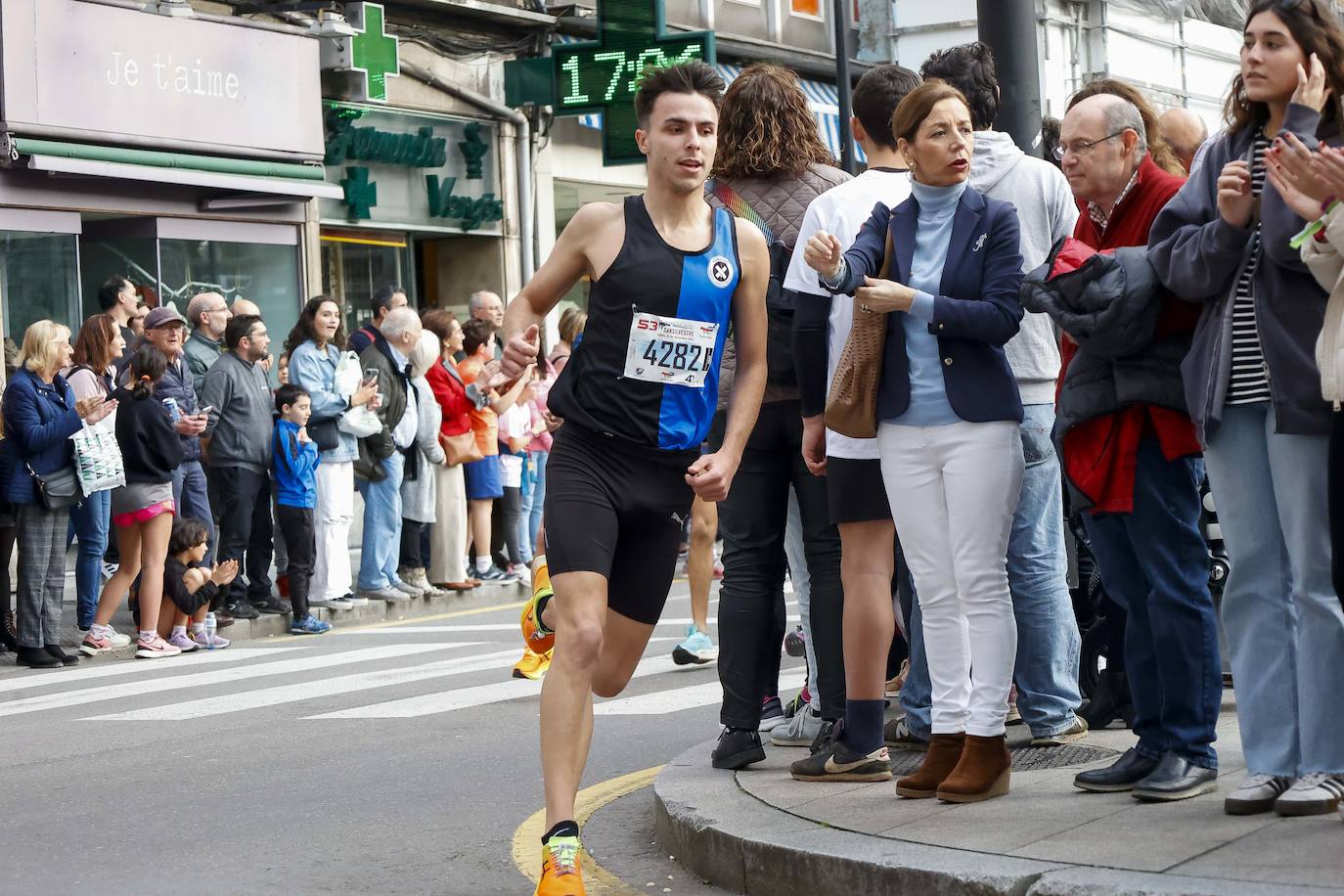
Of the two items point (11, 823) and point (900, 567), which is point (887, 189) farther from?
point (11, 823)

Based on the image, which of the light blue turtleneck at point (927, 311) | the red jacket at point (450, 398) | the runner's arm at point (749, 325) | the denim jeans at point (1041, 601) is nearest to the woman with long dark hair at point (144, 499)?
the red jacket at point (450, 398)

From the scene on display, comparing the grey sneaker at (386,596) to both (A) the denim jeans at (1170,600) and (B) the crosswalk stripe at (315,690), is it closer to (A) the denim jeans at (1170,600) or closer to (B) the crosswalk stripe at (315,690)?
(B) the crosswalk stripe at (315,690)

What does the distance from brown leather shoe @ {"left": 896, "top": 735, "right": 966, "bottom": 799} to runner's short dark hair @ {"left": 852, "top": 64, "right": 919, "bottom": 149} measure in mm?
1960

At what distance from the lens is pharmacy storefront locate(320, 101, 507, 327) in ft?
69.1

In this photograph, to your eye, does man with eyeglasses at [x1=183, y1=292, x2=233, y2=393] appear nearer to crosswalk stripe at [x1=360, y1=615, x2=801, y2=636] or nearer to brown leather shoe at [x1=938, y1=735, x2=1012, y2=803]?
crosswalk stripe at [x1=360, y1=615, x2=801, y2=636]

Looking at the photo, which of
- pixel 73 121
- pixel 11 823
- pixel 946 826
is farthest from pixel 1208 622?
pixel 73 121

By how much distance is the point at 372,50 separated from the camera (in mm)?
20234

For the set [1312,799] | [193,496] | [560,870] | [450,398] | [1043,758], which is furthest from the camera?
[450,398]

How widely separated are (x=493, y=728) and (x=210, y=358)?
620 cm

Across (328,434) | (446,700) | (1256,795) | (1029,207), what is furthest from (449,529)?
(1256,795)

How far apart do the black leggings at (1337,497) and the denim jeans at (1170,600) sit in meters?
0.75

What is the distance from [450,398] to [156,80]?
4927mm

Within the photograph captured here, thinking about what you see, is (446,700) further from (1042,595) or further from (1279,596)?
(1279,596)

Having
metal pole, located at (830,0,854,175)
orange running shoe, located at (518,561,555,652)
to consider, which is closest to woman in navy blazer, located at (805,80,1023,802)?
orange running shoe, located at (518,561,555,652)
